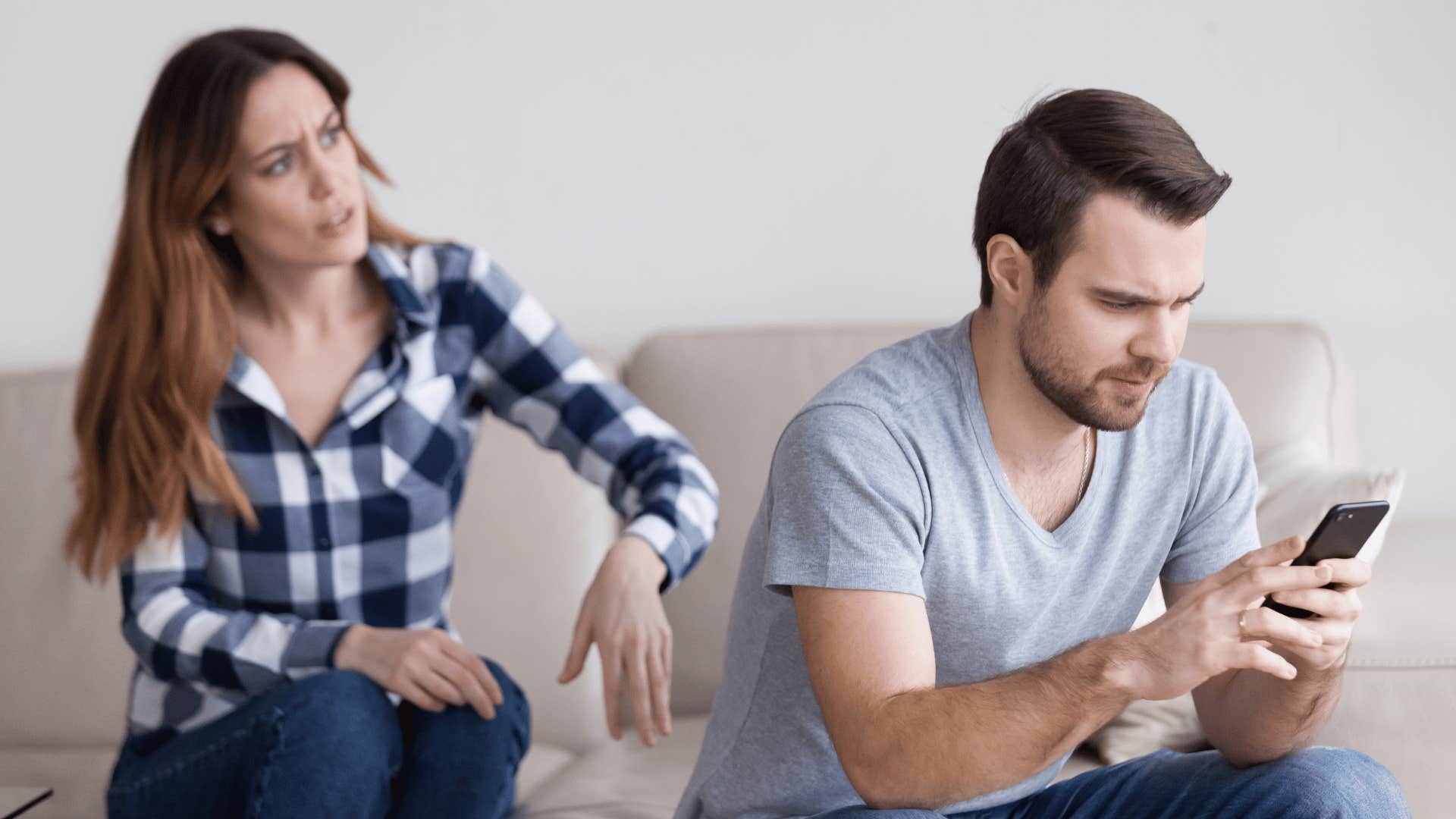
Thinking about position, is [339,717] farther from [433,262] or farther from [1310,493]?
[1310,493]

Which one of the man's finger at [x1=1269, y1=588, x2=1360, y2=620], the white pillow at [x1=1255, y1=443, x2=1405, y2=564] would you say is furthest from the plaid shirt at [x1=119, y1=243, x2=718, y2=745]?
the white pillow at [x1=1255, y1=443, x2=1405, y2=564]

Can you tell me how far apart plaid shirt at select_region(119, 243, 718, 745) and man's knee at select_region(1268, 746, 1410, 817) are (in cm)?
57

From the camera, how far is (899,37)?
2.17 m

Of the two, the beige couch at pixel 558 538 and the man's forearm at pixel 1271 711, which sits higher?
the man's forearm at pixel 1271 711

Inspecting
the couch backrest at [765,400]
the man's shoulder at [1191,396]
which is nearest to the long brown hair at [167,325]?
the couch backrest at [765,400]

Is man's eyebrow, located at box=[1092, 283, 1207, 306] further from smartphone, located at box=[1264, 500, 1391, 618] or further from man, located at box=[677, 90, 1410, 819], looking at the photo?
smartphone, located at box=[1264, 500, 1391, 618]

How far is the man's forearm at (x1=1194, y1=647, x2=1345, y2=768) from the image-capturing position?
43.7 inches

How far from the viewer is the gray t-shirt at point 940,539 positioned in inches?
43.0

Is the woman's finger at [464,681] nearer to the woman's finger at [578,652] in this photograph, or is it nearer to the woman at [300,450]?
→ the woman at [300,450]

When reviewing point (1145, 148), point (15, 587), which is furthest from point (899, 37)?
point (15, 587)

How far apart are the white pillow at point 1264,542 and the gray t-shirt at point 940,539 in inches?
12.2

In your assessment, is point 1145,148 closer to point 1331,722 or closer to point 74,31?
point 1331,722

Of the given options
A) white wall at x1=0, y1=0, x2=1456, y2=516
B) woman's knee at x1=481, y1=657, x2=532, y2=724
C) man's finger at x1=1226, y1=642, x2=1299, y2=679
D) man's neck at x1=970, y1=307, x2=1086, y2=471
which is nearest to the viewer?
man's finger at x1=1226, y1=642, x2=1299, y2=679

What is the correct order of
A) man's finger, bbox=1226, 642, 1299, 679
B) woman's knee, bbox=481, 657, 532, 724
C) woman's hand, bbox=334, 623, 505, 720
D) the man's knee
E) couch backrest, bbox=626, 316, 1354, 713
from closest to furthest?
1. man's finger, bbox=1226, 642, 1299, 679
2. the man's knee
3. woman's hand, bbox=334, 623, 505, 720
4. woman's knee, bbox=481, 657, 532, 724
5. couch backrest, bbox=626, 316, 1354, 713
